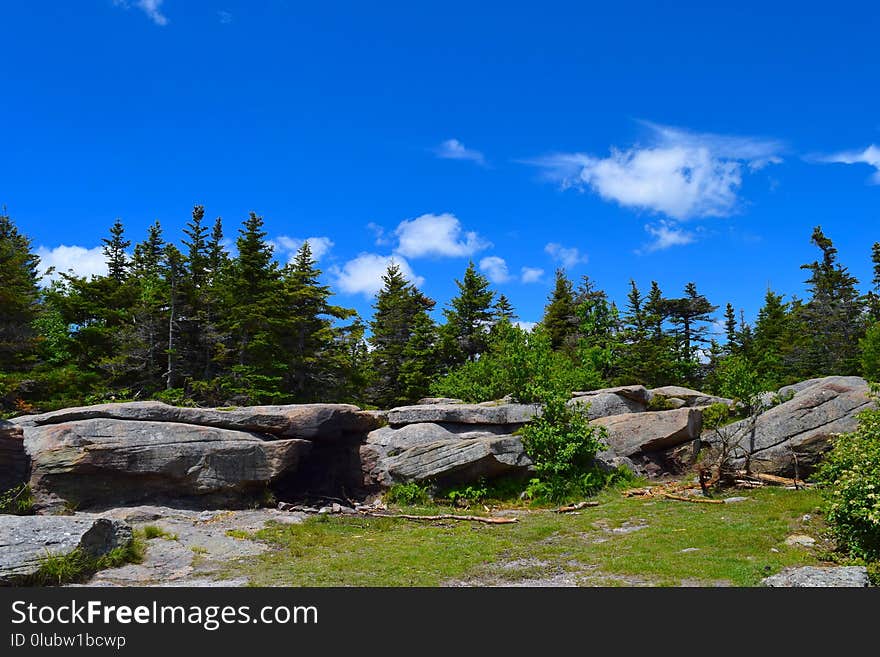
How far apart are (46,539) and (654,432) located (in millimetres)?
21617

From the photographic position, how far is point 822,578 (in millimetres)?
9102

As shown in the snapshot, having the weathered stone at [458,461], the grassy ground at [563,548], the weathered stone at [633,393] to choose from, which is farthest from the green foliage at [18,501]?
the weathered stone at [633,393]

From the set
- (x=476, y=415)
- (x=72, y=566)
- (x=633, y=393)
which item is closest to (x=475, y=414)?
(x=476, y=415)

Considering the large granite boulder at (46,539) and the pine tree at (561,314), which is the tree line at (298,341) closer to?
the pine tree at (561,314)

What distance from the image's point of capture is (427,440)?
22531 millimetres

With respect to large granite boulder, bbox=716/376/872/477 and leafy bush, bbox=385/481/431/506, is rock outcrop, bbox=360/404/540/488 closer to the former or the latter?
leafy bush, bbox=385/481/431/506

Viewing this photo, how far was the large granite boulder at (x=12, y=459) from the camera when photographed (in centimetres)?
1766

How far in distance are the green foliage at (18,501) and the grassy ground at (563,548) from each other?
7.95m

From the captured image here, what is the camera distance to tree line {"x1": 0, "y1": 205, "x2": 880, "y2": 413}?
3044 centimetres

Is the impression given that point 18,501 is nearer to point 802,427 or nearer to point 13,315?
point 13,315
